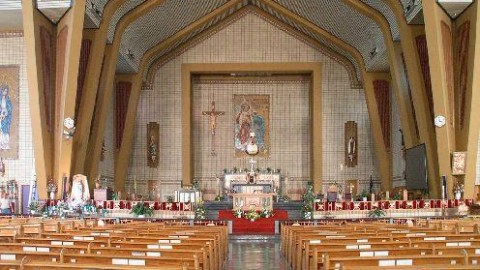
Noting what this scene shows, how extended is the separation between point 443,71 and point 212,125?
1334 cm

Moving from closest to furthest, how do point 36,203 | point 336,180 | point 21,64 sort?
1. point 36,203
2. point 21,64
3. point 336,180

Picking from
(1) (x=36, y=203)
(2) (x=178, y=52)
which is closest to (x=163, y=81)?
(2) (x=178, y=52)

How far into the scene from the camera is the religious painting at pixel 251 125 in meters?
30.2

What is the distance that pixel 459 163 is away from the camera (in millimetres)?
18688

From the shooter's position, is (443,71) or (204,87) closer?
(443,71)

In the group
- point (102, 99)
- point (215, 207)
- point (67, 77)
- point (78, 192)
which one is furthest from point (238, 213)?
point (102, 99)

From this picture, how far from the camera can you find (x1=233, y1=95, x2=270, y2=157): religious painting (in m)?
30.2

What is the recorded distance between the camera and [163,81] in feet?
97.1

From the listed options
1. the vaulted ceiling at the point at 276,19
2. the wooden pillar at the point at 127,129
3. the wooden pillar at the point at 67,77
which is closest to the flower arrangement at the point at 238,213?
the wooden pillar at the point at 67,77

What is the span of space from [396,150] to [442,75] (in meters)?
9.52

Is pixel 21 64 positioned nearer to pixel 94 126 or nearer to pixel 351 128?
pixel 94 126

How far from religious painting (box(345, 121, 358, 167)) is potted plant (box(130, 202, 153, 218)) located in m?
12.8

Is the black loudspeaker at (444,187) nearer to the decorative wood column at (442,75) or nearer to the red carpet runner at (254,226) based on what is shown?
the decorative wood column at (442,75)

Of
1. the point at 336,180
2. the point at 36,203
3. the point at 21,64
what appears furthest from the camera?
the point at 336,180
